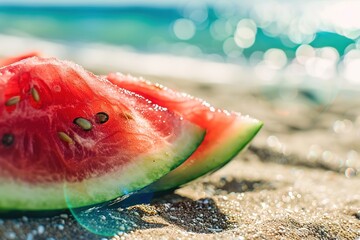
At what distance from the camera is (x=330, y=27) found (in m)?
7.61

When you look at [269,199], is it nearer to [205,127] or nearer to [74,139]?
[205,127]

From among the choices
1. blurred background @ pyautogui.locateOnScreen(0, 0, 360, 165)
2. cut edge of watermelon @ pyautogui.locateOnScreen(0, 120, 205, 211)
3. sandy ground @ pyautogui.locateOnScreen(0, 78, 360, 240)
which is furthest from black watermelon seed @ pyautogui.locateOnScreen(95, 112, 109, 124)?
blurred background @ pyautogui.locateOnScreen(0, 0, 360, 165)

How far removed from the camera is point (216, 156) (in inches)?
66.7

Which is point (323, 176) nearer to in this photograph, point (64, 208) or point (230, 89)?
point (64, 208)

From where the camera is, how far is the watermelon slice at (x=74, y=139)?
4.44ft

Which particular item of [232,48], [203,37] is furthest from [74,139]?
[203,37]

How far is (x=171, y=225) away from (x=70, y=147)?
1.07 ft

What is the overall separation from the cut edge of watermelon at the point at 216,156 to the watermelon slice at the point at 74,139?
0.14m

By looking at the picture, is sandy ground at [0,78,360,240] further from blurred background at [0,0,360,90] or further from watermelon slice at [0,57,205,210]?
blurred background at [0,0,360,90]

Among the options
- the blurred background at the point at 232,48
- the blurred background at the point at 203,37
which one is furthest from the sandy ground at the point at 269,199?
the blurred background at the point at 203,37

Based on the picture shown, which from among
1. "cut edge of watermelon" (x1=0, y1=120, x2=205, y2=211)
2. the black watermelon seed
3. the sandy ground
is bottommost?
the sandy ground

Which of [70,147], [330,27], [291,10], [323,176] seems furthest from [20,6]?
[70,147]

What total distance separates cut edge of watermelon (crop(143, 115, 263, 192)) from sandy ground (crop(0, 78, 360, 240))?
7 centimetres

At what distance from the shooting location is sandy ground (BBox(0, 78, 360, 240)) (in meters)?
1.39
